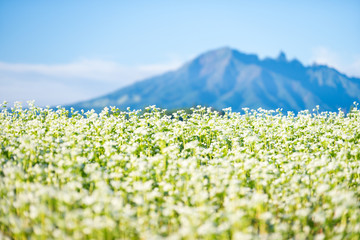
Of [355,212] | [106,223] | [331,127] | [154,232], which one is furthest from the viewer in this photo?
[331,127]

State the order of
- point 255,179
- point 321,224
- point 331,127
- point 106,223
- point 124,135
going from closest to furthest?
point 106,223
point 321,224
point 255,179
point 124,135
point 331,127

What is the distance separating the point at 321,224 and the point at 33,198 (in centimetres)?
629

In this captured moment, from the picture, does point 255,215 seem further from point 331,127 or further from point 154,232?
point 331,127

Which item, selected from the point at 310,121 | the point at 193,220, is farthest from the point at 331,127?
the point at 193,220

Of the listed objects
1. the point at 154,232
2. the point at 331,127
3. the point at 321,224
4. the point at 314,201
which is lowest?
the point at 154,232

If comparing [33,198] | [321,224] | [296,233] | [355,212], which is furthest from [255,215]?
[33,198]

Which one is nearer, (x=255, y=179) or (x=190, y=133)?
(x=255, y=179)

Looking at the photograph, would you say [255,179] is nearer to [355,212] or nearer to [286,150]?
[355,212]

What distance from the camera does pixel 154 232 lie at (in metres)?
5.85

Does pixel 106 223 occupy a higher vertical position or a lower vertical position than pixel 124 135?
lower

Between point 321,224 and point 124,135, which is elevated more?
point 124,135

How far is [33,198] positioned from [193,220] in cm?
326

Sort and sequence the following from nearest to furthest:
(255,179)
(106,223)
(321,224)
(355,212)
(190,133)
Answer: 1. (106,223)
2. (355,212)
3. (321,224)
4. (255,179)
5. (190,133)

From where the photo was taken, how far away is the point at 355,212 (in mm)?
6297
